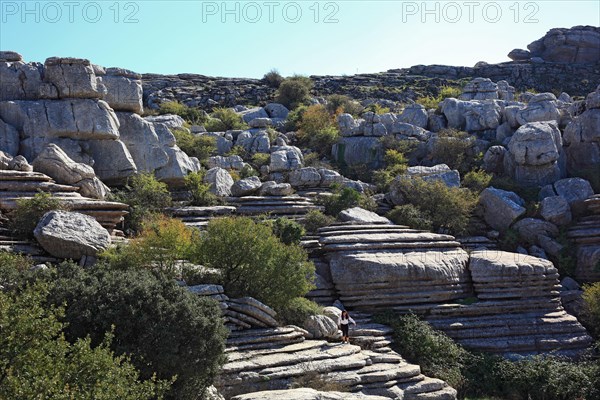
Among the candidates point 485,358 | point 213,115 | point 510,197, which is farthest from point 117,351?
point 213,115

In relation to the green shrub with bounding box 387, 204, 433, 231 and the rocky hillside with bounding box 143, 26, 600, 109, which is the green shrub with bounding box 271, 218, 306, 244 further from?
the rocky hillside with bounding box 143, 26, 600, 109

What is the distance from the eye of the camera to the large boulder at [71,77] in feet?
82.7

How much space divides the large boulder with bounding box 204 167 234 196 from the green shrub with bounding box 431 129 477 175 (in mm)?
12150

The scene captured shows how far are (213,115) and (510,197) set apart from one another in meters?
23.7

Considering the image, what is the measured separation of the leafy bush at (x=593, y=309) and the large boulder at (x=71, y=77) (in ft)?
68.1

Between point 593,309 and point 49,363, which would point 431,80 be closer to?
point 593,309

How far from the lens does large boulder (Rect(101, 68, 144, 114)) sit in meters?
27.1

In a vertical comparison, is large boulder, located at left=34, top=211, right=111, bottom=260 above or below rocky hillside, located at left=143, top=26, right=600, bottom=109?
below

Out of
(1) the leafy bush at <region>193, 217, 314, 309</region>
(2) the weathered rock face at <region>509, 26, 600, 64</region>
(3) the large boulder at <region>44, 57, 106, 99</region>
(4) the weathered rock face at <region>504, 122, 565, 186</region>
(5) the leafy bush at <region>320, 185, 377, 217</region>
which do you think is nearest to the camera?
(1) the leafy bush at <region>193, 217, 314, 309</region>

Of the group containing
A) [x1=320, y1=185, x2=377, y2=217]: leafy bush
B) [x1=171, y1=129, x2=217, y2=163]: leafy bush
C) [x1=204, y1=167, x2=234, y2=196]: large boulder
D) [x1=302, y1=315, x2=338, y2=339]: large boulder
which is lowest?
[x1=302, y1=315, x2=338, y2=339]: large boulder

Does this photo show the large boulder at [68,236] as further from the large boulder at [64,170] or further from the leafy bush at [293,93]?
the leafy bush at [293,93]

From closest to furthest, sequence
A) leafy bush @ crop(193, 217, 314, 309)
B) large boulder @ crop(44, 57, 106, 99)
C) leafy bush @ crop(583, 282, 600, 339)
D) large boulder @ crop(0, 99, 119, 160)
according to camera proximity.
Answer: leafy bush @ crop(193, 217, 314, 309)
leafy bush @ crop(583, 282, 600, 339)
large boulder @ crop(0, 99, 119, 160)
large boulder @ crop(44, 57, 106, 99)

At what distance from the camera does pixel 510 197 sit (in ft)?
92.3

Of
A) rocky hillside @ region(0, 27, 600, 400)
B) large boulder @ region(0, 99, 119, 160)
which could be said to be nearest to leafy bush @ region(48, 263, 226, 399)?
rocky hillside @ region(0, 27, 600, 400)
